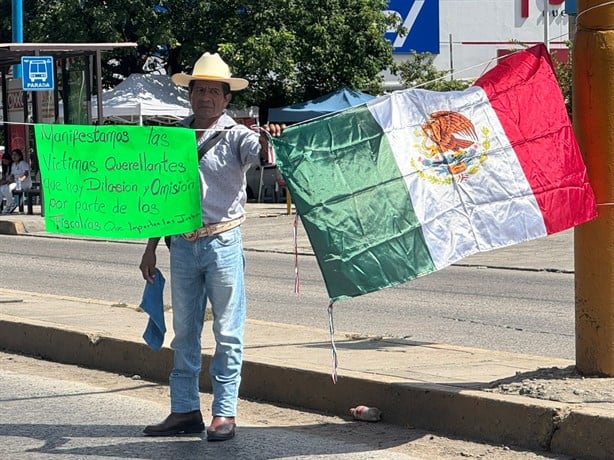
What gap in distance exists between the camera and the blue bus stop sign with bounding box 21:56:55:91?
76.8 ft

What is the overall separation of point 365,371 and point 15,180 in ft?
71.9

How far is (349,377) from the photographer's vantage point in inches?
286

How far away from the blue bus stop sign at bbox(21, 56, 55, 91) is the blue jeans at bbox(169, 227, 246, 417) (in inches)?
690

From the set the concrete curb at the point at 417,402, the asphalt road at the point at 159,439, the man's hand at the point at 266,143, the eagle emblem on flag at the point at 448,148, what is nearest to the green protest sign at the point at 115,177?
the man's hand at the point at 266,143

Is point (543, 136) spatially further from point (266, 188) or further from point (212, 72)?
point (266, 188)

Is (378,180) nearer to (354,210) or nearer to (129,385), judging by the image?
(354,210)

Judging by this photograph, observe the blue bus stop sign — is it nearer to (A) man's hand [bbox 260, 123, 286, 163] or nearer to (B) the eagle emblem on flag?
(A) man's hand [bbox 260, 123, 286, 163]

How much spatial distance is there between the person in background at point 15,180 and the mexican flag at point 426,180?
72.6ft

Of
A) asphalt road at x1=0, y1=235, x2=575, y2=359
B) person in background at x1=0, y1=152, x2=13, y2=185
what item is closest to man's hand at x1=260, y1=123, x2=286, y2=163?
asphalt road at x1=0, y1=235, x2=575, y2=359

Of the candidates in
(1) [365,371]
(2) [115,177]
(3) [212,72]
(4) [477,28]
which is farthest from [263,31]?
(3) [212,72]

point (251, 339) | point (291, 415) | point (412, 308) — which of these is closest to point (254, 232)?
point (412, 308)

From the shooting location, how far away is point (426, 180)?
644 centimetres

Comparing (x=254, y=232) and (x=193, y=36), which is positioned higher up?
(x=193, y=36)

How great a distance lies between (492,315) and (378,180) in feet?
18.8
